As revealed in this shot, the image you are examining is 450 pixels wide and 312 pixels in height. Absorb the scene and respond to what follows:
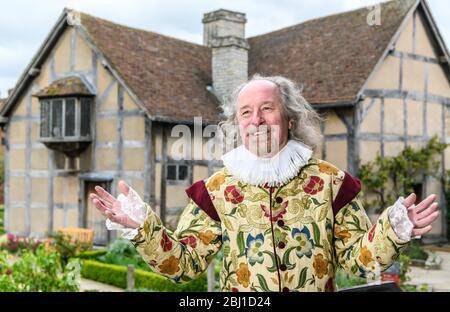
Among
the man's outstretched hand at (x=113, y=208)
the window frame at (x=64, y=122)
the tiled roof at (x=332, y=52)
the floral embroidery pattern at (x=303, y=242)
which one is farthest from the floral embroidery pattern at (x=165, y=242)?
the window frame at (x=64, y=122)

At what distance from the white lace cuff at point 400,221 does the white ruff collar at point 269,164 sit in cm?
34

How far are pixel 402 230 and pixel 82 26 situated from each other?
893 centimetres

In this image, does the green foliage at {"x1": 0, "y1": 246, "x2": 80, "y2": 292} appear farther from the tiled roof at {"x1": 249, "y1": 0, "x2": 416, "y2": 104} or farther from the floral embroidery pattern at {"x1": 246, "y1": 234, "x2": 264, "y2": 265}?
the tiled roof at {"x1": 249, "y1": 0, "x2": 416, "y2": 104}

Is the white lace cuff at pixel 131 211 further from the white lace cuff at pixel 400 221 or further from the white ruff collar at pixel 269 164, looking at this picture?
the white lace cuff at pixel 400 221

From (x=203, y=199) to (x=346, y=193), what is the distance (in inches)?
17.0

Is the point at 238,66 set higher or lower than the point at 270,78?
higher

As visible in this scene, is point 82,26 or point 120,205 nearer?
point 120,205

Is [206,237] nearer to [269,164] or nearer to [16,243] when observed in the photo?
[269,164]

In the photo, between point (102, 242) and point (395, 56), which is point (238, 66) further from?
point (102, 242)

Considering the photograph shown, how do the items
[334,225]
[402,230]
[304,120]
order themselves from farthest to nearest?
[304,120] → [334,225] → [402,230]

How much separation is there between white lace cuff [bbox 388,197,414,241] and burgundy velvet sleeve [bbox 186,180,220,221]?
0.53 metres

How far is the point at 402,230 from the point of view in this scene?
165cm

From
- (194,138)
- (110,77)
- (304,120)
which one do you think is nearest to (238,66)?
(194,138)

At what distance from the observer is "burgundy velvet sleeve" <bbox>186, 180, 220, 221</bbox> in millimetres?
1911
